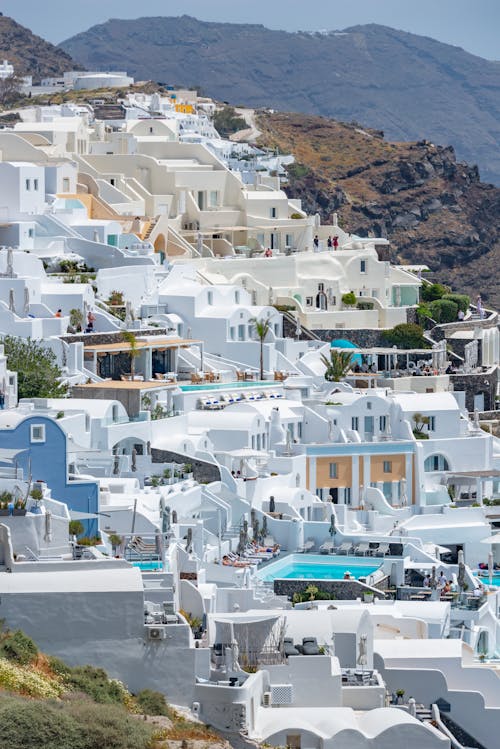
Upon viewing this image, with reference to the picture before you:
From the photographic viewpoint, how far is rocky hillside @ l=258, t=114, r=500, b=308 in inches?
4380

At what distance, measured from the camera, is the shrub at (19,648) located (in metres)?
34.5

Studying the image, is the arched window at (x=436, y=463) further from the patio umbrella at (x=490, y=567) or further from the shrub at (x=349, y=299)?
the shrub at (x=349, y=299)

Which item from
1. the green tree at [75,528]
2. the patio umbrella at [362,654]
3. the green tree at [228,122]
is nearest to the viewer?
the patio umbrella at [362,654]

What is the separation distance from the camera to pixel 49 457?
45750mm

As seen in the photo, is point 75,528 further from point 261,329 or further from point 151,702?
point 261,329

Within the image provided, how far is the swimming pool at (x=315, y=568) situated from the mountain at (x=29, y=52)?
97.0 metres

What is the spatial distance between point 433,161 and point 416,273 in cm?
2492

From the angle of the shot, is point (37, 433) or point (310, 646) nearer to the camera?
point (310, 646)

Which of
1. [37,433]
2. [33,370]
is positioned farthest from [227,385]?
[37,433]

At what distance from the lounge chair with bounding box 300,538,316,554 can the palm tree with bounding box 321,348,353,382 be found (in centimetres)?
1311

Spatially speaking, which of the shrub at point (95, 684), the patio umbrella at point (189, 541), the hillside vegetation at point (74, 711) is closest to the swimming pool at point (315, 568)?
the patio umbrella at point (189, 541)

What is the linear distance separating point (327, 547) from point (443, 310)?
25.6 m

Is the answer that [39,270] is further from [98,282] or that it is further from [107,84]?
[107,84]

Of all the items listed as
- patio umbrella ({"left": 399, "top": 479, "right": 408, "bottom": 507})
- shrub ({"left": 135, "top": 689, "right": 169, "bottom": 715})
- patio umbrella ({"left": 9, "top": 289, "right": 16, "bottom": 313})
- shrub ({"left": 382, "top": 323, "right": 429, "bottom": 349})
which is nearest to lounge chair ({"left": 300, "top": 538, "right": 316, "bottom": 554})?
patio umbrella ({"left": 399, "top": 479, "right": 408, "bottom": 507})
